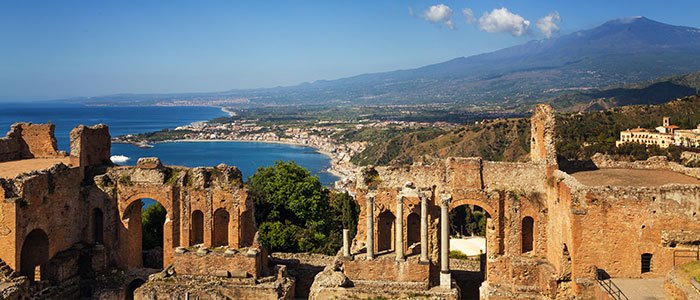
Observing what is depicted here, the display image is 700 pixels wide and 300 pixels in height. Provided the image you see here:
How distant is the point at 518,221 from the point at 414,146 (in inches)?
3354

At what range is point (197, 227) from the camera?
27438mm

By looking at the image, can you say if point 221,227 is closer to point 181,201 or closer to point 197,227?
point 197,227

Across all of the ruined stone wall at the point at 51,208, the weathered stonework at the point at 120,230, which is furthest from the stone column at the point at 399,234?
the ruined stone wall at the point at 51,208

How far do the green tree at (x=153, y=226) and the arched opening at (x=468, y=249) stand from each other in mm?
15368

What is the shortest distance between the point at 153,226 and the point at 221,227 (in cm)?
755

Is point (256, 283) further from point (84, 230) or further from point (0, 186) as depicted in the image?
point (0, 186)

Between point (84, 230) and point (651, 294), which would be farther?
point (84, 230)

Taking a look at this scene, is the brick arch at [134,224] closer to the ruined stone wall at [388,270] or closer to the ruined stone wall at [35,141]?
the ruined stone wall at [35,141]

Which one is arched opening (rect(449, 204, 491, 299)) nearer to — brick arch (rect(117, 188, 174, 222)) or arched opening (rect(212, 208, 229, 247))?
arched opening (rect(212, 208, 229, 247))

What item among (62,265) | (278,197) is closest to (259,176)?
(278,197)

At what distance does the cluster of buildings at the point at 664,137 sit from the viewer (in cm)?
6606

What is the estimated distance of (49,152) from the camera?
30516 mm

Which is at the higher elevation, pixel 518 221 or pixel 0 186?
pixel 0 186

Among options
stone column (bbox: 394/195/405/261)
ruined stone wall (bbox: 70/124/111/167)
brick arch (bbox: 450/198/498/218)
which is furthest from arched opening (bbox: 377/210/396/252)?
ruined stone wall (bbox: 70/124/111/167)
